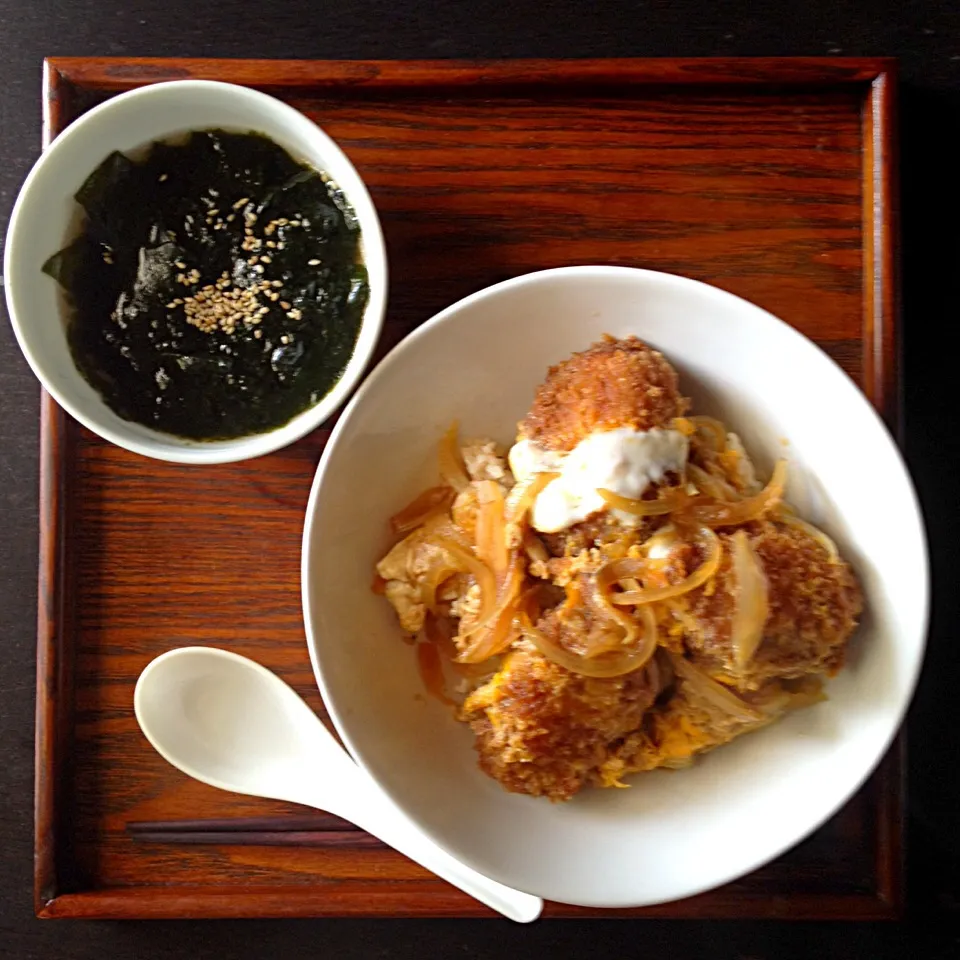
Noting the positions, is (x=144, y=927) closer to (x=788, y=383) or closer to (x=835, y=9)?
(x=788, y=383)

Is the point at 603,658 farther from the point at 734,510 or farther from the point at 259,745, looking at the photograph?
the point at 259,745

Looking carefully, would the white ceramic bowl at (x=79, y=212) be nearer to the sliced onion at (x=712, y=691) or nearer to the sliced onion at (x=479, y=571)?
the sliced onion at (x=479, y=571)

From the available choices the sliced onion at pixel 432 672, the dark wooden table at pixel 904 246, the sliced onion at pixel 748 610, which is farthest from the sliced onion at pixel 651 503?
the dark wooden table at pixel 904 246

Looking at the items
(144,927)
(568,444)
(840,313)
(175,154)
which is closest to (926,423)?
(840,313)

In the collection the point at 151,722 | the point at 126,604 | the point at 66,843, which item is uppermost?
the point at 126,604

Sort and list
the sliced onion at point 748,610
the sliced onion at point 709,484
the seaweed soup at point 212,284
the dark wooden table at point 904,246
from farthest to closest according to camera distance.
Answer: the dark wooden table at point 904,246 < the seaweed soup at point 212,284 < the sliced onion at point 709,484 < the sliced onion at point 748,610

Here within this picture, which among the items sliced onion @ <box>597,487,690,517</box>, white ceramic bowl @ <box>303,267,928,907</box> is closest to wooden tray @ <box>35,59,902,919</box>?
white ceramic bowl @ <box>303,267,928,907</box>

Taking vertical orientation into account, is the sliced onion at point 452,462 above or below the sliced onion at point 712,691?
above
